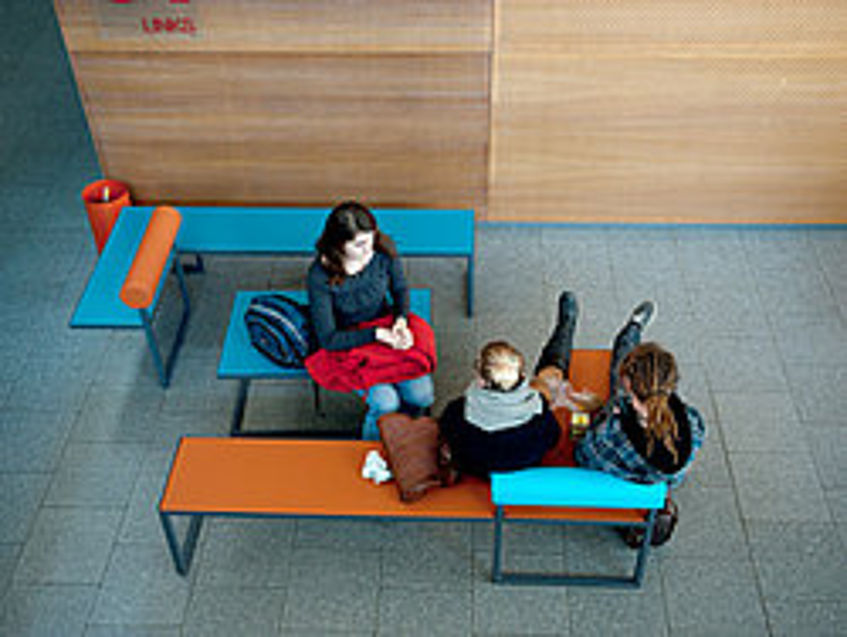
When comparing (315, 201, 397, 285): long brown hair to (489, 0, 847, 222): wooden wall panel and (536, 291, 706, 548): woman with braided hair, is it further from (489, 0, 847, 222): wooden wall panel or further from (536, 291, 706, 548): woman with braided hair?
(489, 0, 847, 222): wooden wall panel

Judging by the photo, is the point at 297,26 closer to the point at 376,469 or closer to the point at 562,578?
the point at 376,469

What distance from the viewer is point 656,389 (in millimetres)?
3141

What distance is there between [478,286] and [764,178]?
1.95 metres

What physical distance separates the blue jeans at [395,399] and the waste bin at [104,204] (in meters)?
2.19

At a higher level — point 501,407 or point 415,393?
point 501,407

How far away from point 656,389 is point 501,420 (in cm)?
60

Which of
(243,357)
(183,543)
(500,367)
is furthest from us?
(243,357)

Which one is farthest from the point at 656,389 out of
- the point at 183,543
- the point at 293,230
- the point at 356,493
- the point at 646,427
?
the point at 293,230

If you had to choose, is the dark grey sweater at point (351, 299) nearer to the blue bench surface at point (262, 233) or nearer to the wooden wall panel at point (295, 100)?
the blue bench surface at point (262, 233)

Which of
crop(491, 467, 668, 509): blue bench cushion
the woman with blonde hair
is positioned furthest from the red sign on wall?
crop(491, 467, 668, 509): blue bench cushion

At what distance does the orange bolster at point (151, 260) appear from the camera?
4281mm

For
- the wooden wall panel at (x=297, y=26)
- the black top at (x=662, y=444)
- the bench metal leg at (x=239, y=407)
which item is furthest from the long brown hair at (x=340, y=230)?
the wooden wall panel at (x=297, y=26)

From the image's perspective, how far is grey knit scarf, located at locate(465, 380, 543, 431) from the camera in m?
3.32

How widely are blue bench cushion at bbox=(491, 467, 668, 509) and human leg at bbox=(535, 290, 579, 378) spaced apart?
810 mm
